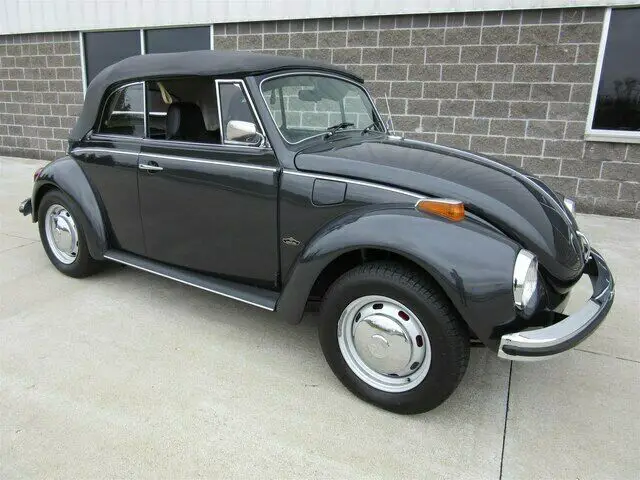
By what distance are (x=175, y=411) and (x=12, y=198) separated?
6034 mm

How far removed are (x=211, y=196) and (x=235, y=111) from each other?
0.55 metres

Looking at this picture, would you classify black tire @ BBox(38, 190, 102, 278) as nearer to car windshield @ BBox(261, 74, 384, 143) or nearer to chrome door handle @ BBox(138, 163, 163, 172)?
chrome door handle @ BBox(138, 163, 163, 172)

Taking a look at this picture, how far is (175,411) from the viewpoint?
2.49 meters

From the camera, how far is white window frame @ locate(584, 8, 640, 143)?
5.87 m

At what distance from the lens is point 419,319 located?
2.32 meters

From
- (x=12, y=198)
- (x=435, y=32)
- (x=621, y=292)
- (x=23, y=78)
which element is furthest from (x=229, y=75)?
(x=23, y=78)

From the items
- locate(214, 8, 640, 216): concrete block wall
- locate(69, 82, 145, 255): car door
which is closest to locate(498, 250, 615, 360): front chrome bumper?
locate(69, 82, 145, 255): car door

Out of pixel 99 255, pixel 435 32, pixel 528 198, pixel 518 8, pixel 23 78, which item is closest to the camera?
pixel 528 198

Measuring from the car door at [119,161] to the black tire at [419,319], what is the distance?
178cm

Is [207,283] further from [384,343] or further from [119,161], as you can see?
[384,343]

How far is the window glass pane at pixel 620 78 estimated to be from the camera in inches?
229

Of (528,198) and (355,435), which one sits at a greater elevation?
(528,198)

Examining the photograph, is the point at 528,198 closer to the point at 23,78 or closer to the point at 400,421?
the point at 400,421

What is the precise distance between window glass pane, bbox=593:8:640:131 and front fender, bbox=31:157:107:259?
5.90m
